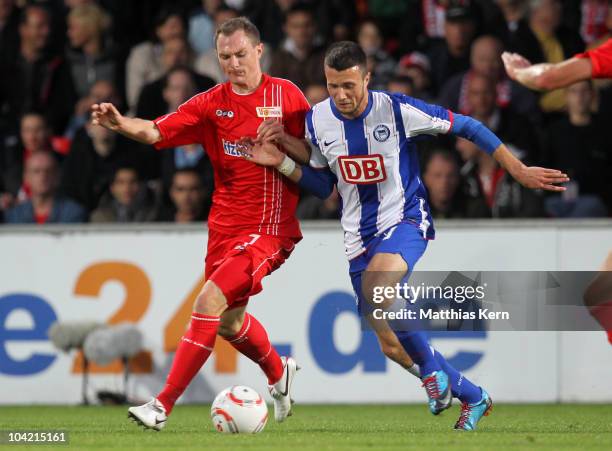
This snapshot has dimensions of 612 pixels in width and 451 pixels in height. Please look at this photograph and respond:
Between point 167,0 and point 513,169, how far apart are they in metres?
8.08

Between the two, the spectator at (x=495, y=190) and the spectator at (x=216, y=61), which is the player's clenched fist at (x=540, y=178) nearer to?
the spectator at (x=495, y=190)

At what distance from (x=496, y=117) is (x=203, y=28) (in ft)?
11.6

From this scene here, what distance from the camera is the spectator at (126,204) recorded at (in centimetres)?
1220

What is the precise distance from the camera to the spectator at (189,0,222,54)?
1416 cm

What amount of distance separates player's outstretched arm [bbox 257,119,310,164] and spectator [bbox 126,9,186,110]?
5.49 m

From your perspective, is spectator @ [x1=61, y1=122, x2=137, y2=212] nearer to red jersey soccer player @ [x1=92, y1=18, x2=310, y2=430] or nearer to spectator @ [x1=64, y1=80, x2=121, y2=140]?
spectator @ [x1=64, y1=80, x2=121, y2=140]

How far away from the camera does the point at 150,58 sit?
14055 millimetres

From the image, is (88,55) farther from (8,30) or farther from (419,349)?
(419,349)

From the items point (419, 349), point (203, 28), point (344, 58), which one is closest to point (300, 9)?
point (203, 28)

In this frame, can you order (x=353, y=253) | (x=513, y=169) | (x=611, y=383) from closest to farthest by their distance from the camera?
(x=513, y=169) → (x=353, y=253) → (x=611, y=383)

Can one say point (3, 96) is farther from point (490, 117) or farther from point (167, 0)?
point (490, 117)

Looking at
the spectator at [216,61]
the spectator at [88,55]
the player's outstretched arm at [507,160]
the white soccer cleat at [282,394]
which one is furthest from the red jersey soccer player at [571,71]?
the spectator at [88,55]

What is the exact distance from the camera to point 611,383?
11.0 meters

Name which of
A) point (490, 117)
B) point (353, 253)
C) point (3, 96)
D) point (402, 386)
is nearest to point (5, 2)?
point (3, 96)
